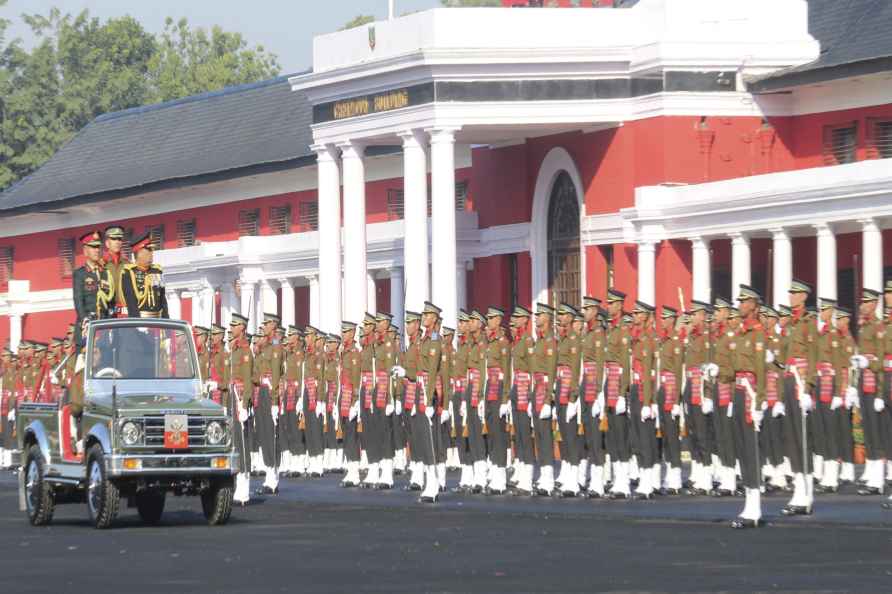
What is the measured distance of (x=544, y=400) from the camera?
27188 mm

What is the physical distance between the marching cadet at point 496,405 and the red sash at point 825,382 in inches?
155

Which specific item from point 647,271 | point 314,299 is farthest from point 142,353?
point 314,299

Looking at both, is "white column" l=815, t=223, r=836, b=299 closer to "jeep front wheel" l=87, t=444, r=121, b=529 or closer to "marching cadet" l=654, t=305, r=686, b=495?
"marching cadet" l=654, t=305, r=686, b=495

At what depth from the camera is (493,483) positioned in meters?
28.1

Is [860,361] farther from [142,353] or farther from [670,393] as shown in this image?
[142,353]

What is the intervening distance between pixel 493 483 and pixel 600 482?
6.54 feet

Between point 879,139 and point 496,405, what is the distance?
15769mm

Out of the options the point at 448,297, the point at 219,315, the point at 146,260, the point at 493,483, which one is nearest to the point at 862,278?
the point at 448,297

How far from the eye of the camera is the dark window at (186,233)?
208ft

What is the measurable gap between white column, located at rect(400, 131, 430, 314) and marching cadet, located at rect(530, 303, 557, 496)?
16.8 metres

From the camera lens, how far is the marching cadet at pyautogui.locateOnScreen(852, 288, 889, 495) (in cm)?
2506

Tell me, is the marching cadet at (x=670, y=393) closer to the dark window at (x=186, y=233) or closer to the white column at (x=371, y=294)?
the white column at (x=371, y=294)

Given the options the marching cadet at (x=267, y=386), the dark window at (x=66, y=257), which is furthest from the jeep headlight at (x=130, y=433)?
the dark window at (x=66, y=257)

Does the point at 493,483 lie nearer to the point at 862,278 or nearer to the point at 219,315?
the point at 862,278
